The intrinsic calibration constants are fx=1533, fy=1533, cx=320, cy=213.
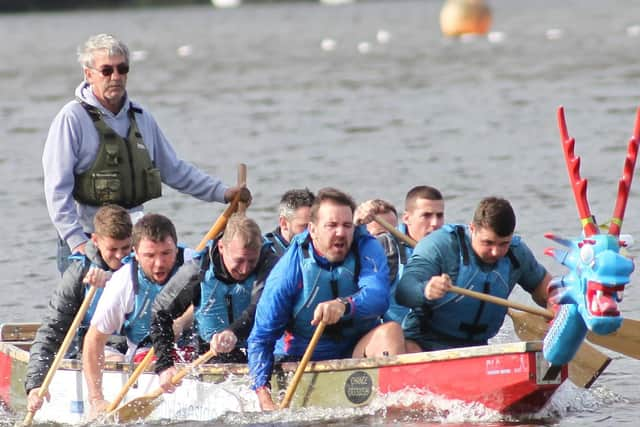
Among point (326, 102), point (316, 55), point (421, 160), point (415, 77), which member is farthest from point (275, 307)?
point (316, 55)

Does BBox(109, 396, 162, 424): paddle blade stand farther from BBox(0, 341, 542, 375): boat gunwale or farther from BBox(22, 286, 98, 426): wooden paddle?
BBox(22, 286, 98, 426): wooden paddle

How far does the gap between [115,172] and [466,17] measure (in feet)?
119

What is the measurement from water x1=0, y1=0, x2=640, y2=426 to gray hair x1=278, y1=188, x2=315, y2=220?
1.38 metres

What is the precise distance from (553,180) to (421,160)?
2.74m

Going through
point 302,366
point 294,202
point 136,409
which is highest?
point 294,202

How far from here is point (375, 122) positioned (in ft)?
83.1

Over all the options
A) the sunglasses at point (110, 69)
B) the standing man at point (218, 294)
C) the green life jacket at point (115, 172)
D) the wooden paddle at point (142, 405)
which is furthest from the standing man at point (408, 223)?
the sunglasses at point (110, 69)

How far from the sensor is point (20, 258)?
14.9 metres

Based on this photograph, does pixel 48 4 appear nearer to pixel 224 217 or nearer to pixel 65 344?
pixel 224 217

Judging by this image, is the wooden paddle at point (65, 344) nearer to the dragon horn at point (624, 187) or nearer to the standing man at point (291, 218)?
the standing man at point (291, 218)

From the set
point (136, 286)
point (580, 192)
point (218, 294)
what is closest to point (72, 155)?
point (136, 286)

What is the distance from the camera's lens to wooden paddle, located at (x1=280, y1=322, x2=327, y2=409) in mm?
8328

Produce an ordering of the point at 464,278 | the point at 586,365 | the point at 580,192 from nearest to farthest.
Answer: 1. the point at 580,192
2. the point at 464,278
3. the point at 586,365

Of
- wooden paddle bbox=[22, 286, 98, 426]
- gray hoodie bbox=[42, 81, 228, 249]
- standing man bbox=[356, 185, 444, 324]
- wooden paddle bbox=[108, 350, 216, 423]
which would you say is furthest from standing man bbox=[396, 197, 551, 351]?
gray hoodie bbox=[42, 81, 228, 249]
